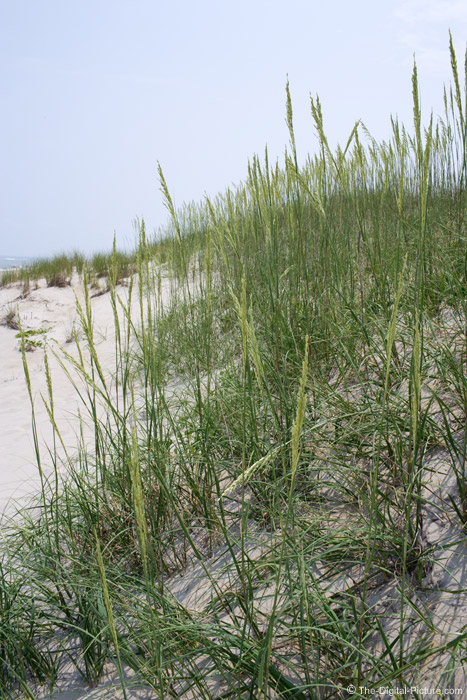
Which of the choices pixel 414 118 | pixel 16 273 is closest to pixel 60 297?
pixel 16 273

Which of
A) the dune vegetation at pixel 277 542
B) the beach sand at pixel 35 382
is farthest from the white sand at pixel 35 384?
the dune vegetation at pixel 277 542

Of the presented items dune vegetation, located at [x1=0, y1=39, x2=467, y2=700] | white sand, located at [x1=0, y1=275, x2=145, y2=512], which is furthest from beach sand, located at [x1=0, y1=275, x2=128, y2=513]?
dune vegetation, located at [x1=0, y1=39, x2=467, y2=700]

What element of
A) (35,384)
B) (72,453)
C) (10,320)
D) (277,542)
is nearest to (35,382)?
(35,384)

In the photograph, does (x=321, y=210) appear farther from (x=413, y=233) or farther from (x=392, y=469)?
(x=413, y=233)

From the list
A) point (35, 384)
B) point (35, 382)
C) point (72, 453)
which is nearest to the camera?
point (72, 453)

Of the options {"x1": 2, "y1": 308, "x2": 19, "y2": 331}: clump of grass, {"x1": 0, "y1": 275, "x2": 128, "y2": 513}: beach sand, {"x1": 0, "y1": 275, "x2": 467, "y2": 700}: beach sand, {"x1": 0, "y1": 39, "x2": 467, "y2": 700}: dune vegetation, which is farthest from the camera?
{"x1": 2, "y1": 308, "x2": 19, "y2": 331}: clump of grass

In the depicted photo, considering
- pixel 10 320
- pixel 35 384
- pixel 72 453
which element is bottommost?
pixel 72 453

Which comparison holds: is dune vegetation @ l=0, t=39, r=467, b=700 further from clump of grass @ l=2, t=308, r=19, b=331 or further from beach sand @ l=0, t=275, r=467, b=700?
clump of grass @ l=2, t=308, r=19, b=331

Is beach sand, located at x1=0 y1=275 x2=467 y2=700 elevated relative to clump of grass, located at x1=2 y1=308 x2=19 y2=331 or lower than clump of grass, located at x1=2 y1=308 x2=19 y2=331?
lower

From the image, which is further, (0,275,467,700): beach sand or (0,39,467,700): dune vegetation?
(0,275,467,700): beach sand

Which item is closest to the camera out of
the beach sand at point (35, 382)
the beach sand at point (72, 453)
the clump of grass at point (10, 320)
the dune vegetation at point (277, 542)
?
the dune vegetation at point (277, 542)

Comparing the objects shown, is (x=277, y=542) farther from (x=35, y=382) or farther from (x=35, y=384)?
(x=35, y=382)

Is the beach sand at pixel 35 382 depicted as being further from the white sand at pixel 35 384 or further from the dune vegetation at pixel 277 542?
the dune vegetation at pixel 277 542

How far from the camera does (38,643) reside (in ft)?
4.66
